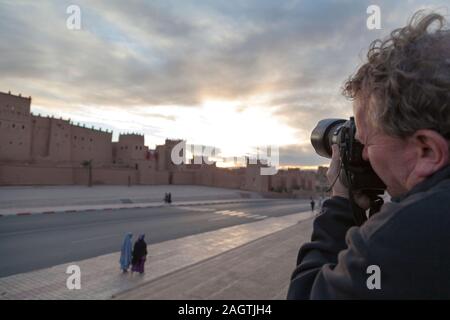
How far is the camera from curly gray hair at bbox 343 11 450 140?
2.78 feet

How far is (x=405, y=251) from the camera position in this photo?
72 centimetres

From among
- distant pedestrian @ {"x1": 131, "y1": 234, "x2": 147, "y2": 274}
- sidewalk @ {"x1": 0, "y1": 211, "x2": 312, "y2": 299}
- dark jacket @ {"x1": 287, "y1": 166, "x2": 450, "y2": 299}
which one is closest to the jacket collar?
dark jacket @ {"x1": 287, "y1": 166, "x2": 450, "y2": 299}

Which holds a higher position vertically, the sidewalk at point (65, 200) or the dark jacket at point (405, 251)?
the dark jacket at point (405, 251)

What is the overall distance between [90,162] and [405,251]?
47.5 m

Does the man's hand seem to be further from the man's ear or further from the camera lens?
the man's ear

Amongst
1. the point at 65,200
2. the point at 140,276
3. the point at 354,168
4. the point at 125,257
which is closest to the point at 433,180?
the point at 354,168

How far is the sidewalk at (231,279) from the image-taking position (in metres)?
5.99

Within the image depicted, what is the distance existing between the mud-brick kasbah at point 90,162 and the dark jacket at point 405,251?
80.1ft

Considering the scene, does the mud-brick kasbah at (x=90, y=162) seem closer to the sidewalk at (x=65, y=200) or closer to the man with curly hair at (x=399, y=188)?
the sidewalk at (x=65, y=200)

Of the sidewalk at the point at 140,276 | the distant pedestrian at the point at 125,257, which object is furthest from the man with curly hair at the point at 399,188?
the distant pedestrian at the point at 125,257

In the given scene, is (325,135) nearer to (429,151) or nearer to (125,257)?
(429,151)

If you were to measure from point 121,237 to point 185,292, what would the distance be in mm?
7922

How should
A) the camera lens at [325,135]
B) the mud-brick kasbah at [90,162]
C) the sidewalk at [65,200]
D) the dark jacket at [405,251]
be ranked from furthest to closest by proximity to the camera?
the mud-brick kasbah at [90,162], the sidewalk at [65,200], the camera lens at [325,135], the dark jacket at [405,251]

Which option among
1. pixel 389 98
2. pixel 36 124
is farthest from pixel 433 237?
pixel 36 124
